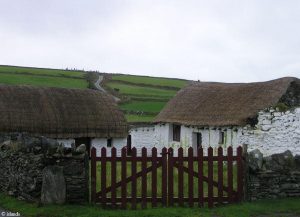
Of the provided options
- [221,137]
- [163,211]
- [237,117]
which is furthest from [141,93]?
[163,211]

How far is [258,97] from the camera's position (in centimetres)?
2575

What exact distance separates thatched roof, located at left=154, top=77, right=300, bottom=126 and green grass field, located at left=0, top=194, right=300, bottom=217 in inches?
533

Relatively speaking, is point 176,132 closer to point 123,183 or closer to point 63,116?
point 63,116

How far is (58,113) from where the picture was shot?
28484mm

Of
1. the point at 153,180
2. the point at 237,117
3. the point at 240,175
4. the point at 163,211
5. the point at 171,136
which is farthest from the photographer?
the point at 171,136

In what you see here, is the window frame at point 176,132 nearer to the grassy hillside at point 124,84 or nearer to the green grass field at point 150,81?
the grassy hillside at point 124,84

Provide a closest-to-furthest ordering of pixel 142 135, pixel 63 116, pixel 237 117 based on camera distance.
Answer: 1. pixel 237 117
2. pixel 63 116
3. pixel 142 135

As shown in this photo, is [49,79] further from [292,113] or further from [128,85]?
[292,113]

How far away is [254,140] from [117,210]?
49.5ft

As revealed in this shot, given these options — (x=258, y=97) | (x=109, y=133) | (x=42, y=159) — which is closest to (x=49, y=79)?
(x=109, y=133)

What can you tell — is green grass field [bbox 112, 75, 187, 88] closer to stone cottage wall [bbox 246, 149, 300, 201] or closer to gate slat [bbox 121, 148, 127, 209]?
stone cottage wall [bbox 246, 149, 300, 201]

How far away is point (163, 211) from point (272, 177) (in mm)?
3214

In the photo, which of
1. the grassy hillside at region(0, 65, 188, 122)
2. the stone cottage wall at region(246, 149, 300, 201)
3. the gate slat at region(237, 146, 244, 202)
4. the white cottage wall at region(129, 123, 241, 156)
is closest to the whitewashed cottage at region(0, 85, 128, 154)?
the white cottage wall at region(129, 123, 241, 156)

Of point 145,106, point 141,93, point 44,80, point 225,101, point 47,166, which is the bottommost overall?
point 47,166
